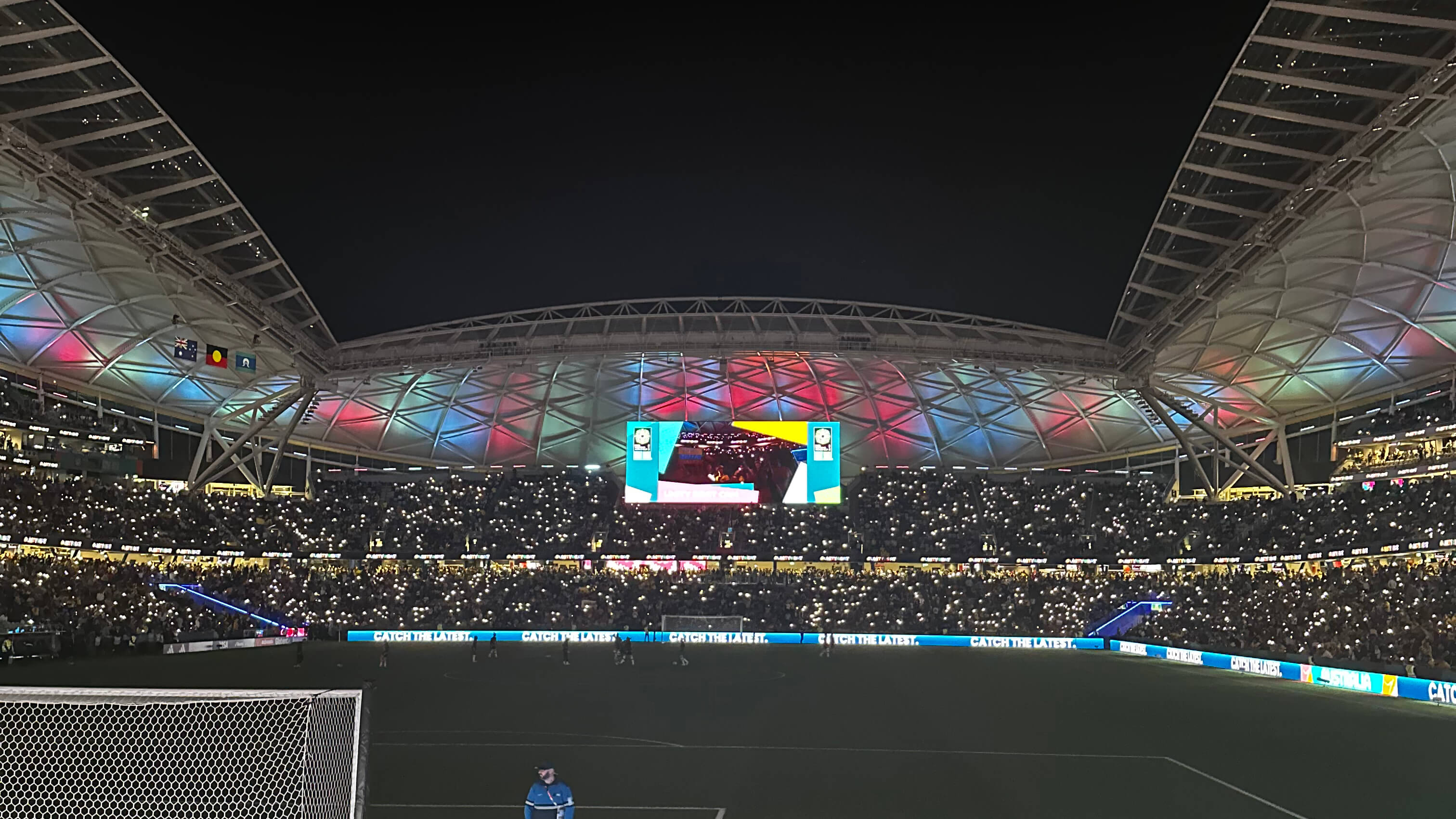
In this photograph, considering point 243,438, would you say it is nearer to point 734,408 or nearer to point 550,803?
point 734,408

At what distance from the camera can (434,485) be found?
89.0 meters

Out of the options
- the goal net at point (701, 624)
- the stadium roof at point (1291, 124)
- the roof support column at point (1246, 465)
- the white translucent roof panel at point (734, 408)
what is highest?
the stadium roof at point (1291, 124)

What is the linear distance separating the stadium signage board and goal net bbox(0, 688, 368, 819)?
3367cm

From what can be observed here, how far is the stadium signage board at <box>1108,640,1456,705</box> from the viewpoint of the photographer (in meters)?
37.1

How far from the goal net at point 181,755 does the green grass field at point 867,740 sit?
1.29 metres

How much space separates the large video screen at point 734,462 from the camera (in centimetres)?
8012

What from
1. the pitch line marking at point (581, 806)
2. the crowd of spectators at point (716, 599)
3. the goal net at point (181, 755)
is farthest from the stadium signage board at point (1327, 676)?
the goal net at point (181, 755)

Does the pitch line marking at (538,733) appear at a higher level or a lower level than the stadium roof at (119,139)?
lower

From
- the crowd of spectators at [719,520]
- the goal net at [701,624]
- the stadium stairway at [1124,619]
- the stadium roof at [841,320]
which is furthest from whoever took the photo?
the crowd of spectators at [719,520]

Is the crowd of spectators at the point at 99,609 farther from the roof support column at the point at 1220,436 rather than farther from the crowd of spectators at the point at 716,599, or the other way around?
the roof support column at the point at 1220,436

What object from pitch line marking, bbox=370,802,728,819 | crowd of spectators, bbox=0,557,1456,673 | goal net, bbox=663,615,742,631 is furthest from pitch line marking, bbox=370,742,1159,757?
goal net, bbox=663,615,742,631

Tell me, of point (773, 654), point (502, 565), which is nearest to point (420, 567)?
point (502, 565)

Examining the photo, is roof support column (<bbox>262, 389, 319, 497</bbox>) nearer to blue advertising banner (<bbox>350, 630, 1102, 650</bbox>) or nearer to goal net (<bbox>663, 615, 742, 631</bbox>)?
blue advertising banner (<bbox>350, 630, 1102, 650</bbox>)

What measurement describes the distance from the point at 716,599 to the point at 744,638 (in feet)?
14.9
